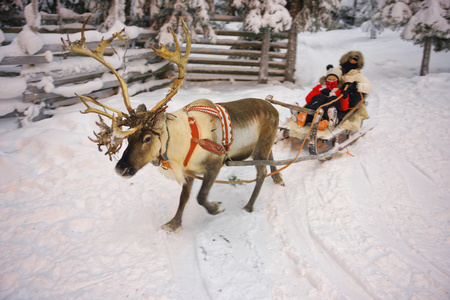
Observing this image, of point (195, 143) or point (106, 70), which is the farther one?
point (106, 70)

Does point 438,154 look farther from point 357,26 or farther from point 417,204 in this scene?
point 357,26

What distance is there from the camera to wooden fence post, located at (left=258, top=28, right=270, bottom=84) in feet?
32.2

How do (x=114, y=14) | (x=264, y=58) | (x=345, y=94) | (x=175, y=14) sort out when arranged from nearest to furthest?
1. (x=345, y=94)
2. (x=114, y=14)
3. (x=175, y=14)
4. (x=264, y=58)

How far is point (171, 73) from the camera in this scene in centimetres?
1045

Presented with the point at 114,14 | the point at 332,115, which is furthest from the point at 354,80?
the point at 114,14

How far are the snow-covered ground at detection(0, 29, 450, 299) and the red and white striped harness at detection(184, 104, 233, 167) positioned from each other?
105 cm

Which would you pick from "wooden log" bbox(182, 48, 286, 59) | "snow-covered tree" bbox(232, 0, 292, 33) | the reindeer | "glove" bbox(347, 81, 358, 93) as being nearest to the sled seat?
"glove" bbox(347, 81, 358, 93)

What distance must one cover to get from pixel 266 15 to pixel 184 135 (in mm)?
7115

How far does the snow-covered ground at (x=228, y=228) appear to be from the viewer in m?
2.81

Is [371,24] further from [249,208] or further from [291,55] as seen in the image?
[249,208]

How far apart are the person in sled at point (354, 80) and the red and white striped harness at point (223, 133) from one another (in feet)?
9.48

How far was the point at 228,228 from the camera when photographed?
3.70 m

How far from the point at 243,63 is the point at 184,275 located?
9074mm

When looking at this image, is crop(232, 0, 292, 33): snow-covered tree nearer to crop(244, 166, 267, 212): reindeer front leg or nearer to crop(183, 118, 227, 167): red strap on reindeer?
crop(244, 166, 267, 212): reindeer front leg
